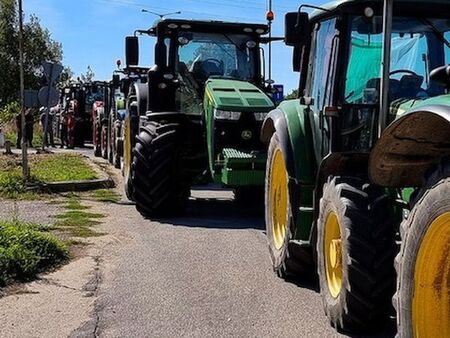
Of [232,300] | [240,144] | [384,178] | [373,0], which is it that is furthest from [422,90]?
[240,144]

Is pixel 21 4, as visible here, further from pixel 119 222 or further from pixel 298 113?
pixel 298 113

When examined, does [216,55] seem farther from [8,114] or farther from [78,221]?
[8,114]

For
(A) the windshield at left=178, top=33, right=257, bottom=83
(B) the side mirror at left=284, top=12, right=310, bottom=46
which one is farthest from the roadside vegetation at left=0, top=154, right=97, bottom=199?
(B) the side mirror at left=284, top=12, right=310, bottom=46

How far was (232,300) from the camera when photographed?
6012mm

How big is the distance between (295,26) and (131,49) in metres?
5.46

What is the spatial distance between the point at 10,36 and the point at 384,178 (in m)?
43.9

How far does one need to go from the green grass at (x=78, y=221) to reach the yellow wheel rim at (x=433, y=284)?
5801mm

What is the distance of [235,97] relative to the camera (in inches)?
394

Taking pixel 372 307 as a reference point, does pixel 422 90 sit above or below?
above

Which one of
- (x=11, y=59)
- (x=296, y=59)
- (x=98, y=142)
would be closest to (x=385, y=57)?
(x=296, y=59)

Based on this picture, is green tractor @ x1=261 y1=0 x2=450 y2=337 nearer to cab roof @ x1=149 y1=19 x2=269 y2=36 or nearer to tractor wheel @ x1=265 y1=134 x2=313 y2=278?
tractor wheel @ x1=265 y1=134 x2=313 y2=278

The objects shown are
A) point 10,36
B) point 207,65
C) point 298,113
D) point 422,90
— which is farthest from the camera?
point 10,36

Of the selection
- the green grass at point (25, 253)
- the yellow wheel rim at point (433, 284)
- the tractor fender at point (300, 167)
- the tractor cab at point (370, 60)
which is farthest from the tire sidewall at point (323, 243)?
the green grass at point (25, 253)

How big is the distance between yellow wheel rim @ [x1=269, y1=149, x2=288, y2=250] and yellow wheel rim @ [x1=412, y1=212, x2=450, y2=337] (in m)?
3.20
